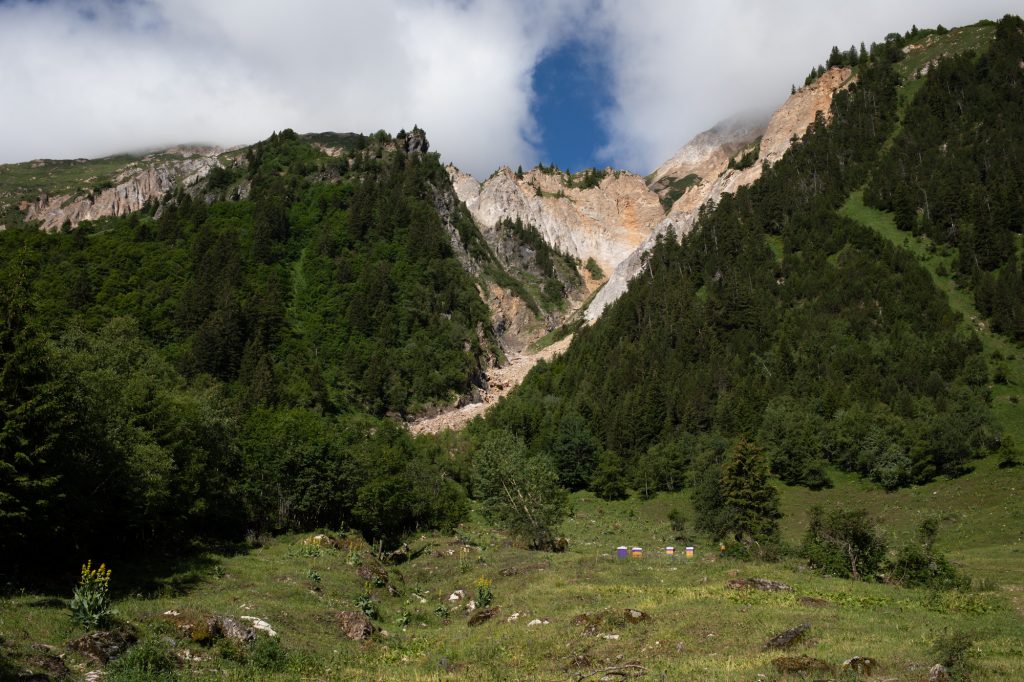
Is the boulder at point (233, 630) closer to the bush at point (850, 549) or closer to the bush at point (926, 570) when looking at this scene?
the bush at point (926, 570)

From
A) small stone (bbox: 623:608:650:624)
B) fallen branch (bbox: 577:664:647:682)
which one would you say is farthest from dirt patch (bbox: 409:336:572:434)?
fallen branch (bbox: 577:664:647:682)

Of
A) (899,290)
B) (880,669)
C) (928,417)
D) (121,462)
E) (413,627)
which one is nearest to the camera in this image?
(880,669)

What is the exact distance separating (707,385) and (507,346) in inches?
3294

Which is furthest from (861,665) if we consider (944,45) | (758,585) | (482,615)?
(944,45)

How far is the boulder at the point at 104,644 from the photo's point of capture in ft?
50.7

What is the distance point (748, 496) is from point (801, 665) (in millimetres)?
36203

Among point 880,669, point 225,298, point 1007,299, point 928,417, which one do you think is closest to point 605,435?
point 928,417

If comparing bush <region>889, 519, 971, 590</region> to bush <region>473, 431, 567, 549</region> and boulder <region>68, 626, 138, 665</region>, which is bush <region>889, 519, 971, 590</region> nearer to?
bush <region>473, 431, 567, 549</region>

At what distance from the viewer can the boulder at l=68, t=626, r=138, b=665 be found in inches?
609

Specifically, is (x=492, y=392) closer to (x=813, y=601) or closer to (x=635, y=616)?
(x=813, y=601)

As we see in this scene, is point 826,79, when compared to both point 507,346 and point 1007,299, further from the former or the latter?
point 507,346

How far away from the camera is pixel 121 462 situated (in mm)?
29797

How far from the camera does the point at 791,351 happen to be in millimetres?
98125

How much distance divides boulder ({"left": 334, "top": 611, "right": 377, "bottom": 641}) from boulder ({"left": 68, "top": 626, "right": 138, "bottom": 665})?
28.5 feet
